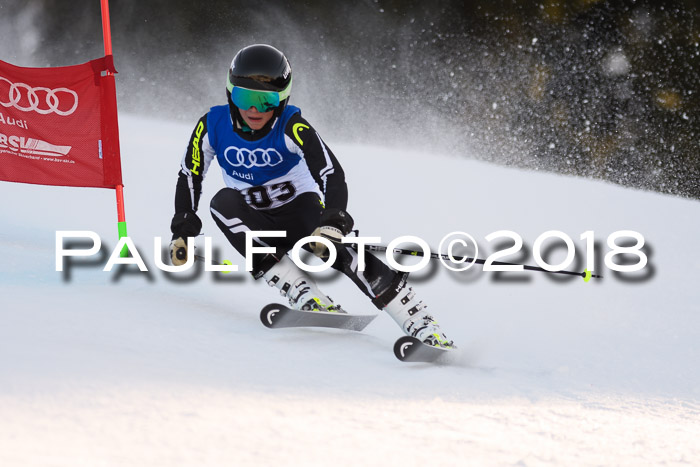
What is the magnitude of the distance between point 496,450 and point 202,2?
1318 cm

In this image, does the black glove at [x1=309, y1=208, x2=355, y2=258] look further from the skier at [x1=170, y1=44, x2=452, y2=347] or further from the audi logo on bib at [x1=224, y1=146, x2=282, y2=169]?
the audi logo on bib at [x1=224, y1=146, x2=282, y2=169]

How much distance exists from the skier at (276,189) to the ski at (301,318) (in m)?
0.05

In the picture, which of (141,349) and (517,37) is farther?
(517,37)

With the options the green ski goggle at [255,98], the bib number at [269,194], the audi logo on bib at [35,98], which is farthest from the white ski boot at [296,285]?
the audi logo on bib at [35,98]

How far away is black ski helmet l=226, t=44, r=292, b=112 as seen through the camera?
271 cm

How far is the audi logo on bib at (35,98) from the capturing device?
3.89m

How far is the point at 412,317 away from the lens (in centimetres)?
278

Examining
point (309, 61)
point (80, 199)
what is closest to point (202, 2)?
point (309, 61)

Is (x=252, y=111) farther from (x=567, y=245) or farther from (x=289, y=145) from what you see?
(x=567, y=245)

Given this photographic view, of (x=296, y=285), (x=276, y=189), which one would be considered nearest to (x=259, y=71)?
(x=276, y=189)

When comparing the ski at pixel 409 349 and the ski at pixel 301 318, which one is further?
the ski at pixel 301 318

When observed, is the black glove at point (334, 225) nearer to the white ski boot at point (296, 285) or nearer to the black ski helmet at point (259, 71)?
the white ski boot at point (296, 285)

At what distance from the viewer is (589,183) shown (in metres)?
7.84

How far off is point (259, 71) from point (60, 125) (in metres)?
1.80
